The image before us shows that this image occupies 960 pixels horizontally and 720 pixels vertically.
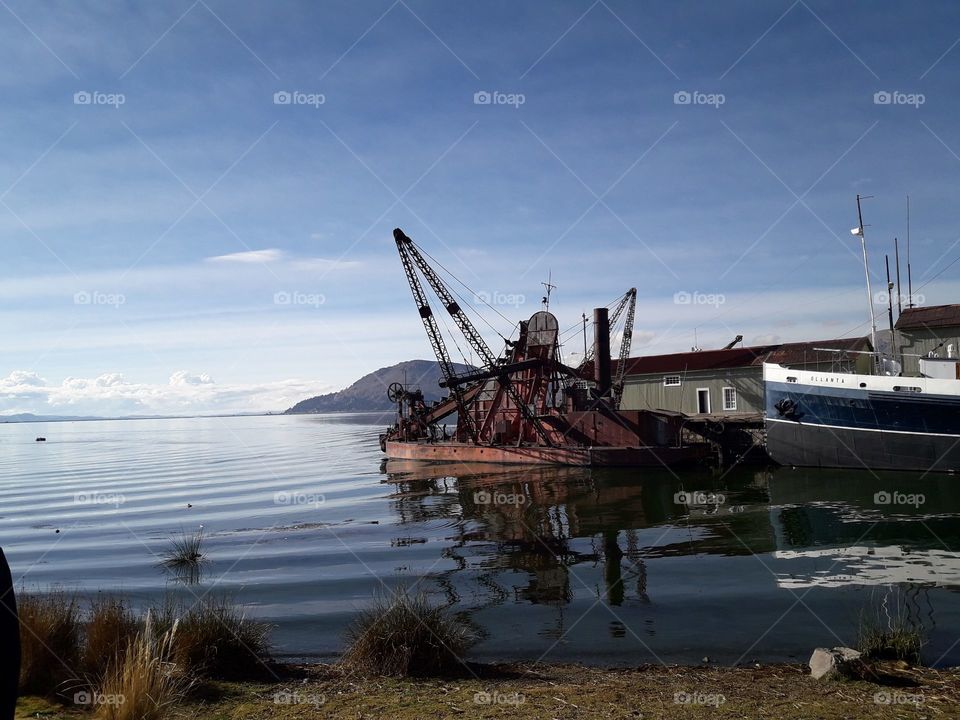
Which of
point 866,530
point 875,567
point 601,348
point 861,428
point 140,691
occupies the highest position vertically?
point 601,348

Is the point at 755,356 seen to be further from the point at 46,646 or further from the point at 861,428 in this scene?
the point at 46,646

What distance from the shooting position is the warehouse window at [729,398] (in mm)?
44781

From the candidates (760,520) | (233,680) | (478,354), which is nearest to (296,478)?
(478,354)

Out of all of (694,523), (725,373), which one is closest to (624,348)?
(725,373)

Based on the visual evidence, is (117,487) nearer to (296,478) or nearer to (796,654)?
(296,478)

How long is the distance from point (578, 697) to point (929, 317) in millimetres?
40663

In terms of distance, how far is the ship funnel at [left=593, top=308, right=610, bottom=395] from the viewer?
42.1 meters

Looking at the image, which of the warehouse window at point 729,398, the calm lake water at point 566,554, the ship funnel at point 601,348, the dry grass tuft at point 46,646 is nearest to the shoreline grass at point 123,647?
the dry grass tuft at point 46,646

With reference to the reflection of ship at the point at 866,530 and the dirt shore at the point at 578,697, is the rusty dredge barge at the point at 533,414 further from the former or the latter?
the dirt shore at the point at 578,697

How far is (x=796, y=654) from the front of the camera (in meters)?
8.96

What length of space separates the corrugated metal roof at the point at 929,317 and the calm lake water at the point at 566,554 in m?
13.5

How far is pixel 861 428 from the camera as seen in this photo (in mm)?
30609

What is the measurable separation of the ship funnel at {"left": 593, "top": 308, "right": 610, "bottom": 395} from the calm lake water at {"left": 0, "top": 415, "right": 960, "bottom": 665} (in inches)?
332

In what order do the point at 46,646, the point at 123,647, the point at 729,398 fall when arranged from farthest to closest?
the point at 729,398
the point at 123,647
the point at 46,646
